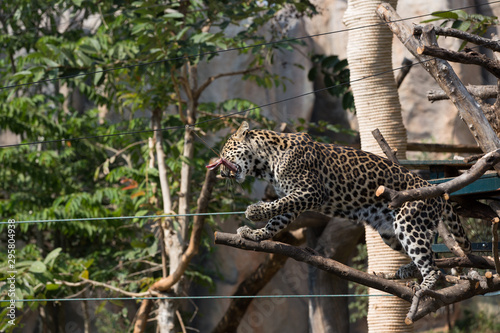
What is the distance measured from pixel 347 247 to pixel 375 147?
1.90 metres

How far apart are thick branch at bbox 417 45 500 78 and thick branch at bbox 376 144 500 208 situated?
2.50 ft

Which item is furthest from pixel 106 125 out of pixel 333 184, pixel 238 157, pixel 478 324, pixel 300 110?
pixel 478 324

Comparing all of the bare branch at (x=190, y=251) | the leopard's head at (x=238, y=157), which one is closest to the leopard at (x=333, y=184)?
the leopard's head at (x=238, y=157)

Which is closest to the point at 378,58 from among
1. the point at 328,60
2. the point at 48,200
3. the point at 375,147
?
the point at 375,147

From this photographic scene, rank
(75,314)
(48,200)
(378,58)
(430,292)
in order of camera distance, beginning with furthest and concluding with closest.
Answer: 1. (75,314)
2. (48,200)
3. (378,58)
4. (430,292)

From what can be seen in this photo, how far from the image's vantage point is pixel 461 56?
4051 millimetres

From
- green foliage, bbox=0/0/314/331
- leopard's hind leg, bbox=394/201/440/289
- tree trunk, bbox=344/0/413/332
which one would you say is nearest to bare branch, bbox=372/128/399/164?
leopard's hind leg, bbox=394/201/440/289

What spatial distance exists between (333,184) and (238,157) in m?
0.60

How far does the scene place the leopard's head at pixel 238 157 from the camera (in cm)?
405

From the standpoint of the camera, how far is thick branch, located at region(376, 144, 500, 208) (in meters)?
3.12

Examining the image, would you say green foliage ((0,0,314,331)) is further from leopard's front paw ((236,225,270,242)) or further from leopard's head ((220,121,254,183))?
leopard's front paw ((236,225,270,242))

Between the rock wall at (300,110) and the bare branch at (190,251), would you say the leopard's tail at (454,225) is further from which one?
the rock wall at (300,110)

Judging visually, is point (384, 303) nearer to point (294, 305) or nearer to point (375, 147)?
point (375, 147)

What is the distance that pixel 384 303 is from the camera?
6023 mm
